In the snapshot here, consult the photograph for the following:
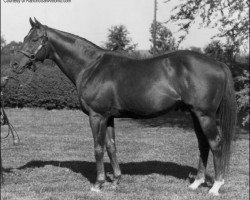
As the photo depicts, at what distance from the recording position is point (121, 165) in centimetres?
735

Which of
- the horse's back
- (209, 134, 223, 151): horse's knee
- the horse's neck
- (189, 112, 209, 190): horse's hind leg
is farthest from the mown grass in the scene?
the horse's neck

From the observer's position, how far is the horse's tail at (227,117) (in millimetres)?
5578

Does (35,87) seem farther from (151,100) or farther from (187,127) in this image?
(151,100)

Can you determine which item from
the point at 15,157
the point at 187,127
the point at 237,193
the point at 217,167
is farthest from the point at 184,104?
the point at 187,127

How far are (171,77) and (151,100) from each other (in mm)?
416

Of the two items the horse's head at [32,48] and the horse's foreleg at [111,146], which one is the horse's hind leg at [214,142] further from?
the horse's head at [32,48]

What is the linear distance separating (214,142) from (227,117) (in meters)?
0.42

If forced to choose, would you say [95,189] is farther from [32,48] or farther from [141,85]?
[32,48]

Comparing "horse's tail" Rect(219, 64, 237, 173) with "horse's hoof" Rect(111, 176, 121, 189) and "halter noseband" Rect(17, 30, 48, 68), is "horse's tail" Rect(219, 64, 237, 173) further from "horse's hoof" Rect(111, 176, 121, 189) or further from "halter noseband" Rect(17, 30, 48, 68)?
"halter noseband" Rect(17, 30, 48, 68)

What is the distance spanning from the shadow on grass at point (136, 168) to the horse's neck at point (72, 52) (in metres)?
1.80

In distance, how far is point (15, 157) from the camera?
8086 millimetres

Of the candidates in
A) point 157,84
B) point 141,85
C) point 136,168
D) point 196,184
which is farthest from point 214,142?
point 136,168

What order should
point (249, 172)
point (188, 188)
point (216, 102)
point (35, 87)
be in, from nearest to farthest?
point (216, 102) → point (188, 188) → point (249, 172) → point (35, 87)

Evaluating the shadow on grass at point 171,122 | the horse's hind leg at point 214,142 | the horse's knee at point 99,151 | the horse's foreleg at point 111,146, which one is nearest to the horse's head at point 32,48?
the horse's foreleg at point 111,146
